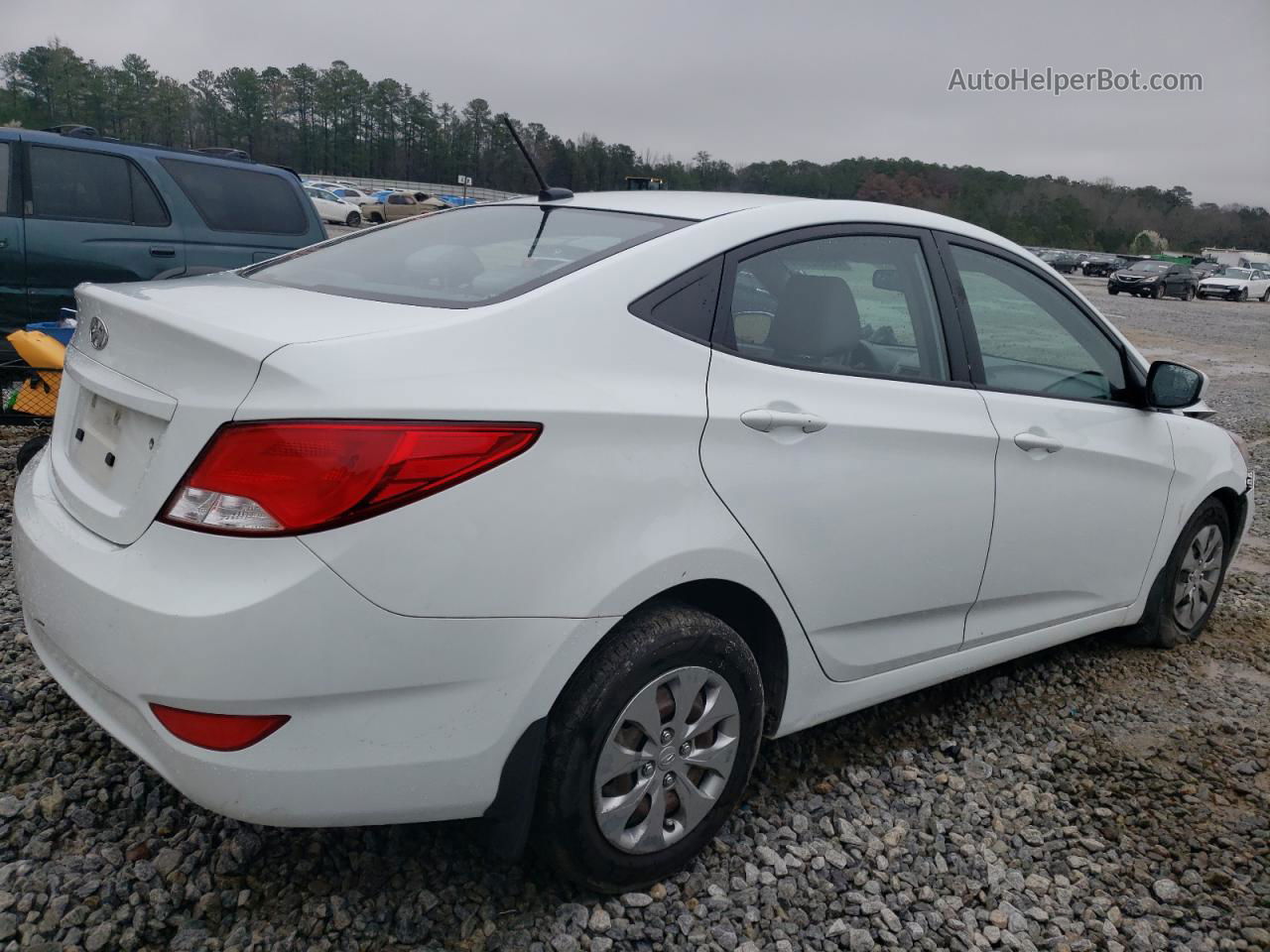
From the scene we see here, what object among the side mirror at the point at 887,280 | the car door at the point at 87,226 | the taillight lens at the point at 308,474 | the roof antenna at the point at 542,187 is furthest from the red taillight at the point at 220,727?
the car door at the point at 87,226

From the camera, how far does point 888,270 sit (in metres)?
2.93

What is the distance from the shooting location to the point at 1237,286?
140 feet

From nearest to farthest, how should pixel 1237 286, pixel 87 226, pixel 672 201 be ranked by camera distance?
pixel 672 201, pixel 87 226, pixel 1237 286

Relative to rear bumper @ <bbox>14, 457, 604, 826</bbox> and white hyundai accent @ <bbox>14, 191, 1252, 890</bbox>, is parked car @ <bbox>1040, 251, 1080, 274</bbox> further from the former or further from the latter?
rear bumper @ <bbox>14, 457, 604, 826</bbox>

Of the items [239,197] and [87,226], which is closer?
[87,226]

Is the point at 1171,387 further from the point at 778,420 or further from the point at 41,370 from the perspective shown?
the point at 41,370

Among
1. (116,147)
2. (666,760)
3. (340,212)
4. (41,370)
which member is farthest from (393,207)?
(666,760)

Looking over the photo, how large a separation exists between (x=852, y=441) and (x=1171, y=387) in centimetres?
169

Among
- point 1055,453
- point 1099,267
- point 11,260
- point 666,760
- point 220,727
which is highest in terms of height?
point 1055,453

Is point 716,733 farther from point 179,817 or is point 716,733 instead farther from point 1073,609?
point 1073,609

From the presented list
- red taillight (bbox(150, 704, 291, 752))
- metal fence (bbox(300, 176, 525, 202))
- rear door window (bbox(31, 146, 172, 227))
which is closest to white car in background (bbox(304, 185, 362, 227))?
rear door window (bbox(31, 146, 172, 227))

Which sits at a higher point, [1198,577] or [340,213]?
[1198,577]

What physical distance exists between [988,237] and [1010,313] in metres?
0.25

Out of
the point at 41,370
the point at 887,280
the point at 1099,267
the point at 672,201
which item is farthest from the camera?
the point at 1099,267
